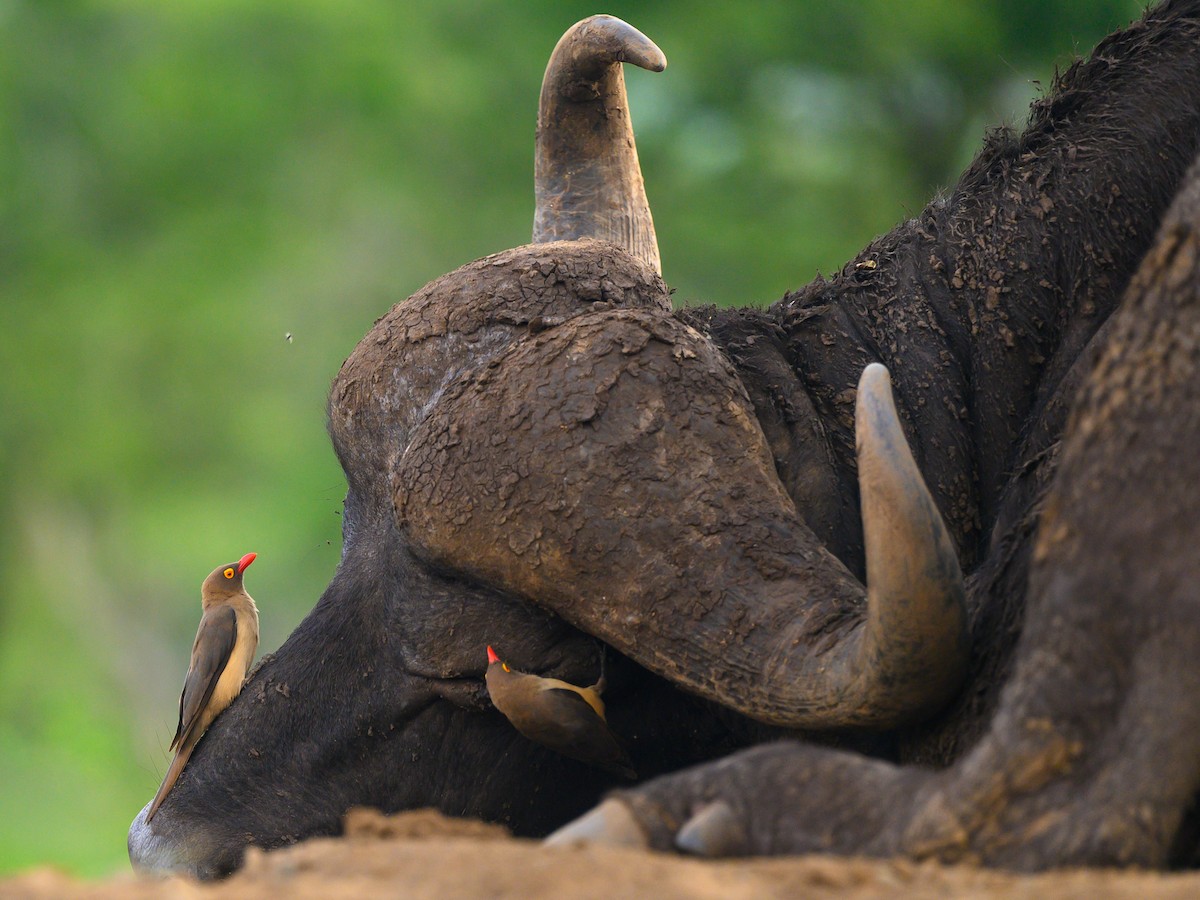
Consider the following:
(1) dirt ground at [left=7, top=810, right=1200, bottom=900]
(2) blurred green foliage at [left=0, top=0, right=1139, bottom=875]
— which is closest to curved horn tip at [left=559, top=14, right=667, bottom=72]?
(1) dirt ground at [left=7, top=810, right=1200, bottom=900]

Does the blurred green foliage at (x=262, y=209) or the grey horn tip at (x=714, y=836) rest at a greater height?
the blurred green foliage at (x=262, y=209)

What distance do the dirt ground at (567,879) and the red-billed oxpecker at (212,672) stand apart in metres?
1.76

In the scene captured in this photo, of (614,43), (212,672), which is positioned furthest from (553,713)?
(614,43)

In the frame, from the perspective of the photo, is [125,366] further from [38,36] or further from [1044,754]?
[1044,754]

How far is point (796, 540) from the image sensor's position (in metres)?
3.44

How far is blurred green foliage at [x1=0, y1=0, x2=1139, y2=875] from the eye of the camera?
1798 centimetres

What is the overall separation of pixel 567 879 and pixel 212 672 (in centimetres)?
244

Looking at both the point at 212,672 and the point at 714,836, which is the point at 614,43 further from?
the point at 714,836

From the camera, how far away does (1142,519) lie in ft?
8.46

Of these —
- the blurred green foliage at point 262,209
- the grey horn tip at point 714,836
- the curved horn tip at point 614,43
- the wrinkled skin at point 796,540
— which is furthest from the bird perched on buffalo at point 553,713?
the blurred green foliage at point 262,209

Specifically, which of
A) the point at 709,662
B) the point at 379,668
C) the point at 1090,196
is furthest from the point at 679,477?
the point at 1090,196

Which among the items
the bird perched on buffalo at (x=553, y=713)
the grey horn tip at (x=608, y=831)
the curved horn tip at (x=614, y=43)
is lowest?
the grey horn tip at (x=608, y=831)

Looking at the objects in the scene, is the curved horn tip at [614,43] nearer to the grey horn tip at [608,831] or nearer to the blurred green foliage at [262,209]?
the grey horn tip at [608,831]

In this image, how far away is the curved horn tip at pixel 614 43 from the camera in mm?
4566
